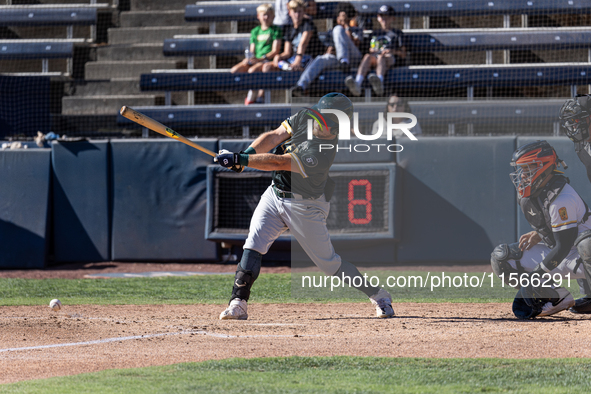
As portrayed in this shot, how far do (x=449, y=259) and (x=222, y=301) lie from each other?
3.50 m

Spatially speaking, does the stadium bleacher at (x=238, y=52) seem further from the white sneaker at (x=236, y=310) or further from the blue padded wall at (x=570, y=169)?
the white sneaker at (x=236, y=310)

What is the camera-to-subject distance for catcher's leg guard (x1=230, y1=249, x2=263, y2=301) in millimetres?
5391

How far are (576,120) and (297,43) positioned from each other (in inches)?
281

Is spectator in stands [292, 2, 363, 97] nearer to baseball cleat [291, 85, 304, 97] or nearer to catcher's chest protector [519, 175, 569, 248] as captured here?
baseball cleat [291, 85, 304, 97]

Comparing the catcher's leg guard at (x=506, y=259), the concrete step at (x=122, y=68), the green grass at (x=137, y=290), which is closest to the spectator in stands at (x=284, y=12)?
the concrete step at (x=122, y=68)

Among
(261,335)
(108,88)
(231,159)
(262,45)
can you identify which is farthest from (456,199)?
(108,88)

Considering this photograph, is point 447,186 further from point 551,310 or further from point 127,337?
point 127,337

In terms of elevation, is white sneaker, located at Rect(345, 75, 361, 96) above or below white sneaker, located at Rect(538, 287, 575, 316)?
above

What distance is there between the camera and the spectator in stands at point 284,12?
12633 millimetres

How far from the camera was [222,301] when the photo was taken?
6.96m

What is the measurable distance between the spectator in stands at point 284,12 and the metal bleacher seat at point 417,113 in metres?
1.85

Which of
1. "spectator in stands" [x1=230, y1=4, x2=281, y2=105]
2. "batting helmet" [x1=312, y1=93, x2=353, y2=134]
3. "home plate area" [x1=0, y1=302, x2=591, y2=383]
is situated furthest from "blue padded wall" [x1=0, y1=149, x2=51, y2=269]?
"batting helmet" [x1=312, y1=93, x2=353, y2=134]

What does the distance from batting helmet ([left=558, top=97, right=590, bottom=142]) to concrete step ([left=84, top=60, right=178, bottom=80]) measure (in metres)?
9.72

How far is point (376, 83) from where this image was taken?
11.4 m
